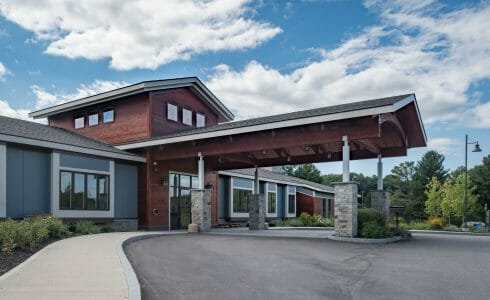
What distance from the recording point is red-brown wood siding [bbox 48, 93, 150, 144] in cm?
2231

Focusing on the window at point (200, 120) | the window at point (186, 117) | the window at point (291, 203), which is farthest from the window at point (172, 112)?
the window at point (291, 203)

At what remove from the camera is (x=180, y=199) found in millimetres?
23703

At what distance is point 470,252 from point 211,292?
360 inches

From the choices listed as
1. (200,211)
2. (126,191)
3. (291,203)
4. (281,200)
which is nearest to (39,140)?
(126,191)

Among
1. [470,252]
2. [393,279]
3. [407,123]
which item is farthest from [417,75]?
[393,279]

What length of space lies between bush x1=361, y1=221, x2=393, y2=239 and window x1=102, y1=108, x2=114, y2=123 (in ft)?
47.5

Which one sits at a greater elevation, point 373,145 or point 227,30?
point 227,30

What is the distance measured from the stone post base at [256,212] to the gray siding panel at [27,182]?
420 inches

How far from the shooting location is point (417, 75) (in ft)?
57.4

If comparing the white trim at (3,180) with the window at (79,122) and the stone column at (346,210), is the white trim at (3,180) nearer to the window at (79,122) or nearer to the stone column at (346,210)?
the window at (79,122)

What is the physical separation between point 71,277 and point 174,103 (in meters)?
17.2

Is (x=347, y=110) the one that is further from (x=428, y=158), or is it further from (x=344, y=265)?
(x=428, y=158)

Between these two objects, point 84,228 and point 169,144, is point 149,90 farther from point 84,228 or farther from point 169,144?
point 84,228

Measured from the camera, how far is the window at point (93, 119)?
2425cm
